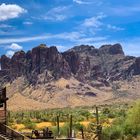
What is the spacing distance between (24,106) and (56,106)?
44.1 ft

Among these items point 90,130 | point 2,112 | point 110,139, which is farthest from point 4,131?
point 90,130

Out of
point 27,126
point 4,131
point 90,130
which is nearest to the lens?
point 4,131

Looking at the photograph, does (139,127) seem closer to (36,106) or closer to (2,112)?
(2,112)

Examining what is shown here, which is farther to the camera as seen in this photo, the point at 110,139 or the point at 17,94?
the point at 17,94

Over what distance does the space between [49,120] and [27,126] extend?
15886 millimetres

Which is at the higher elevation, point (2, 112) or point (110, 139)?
point (2, 112)

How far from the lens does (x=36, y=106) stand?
18425 centimetres

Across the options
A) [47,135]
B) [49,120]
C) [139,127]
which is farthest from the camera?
[49,120]

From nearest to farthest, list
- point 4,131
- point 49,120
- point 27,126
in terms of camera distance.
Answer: point 4,131 → point 27,126 → point 49,120

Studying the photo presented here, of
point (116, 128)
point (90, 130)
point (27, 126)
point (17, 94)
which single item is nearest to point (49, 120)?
point (27, 126)

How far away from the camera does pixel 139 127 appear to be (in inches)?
1615

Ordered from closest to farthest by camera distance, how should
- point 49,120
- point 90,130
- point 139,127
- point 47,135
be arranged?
1. point 47,135
2. point 139,127
3. point 90,130
4. point 49,120

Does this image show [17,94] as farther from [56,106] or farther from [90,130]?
[90,130]

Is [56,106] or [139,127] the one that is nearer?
[139,127]
